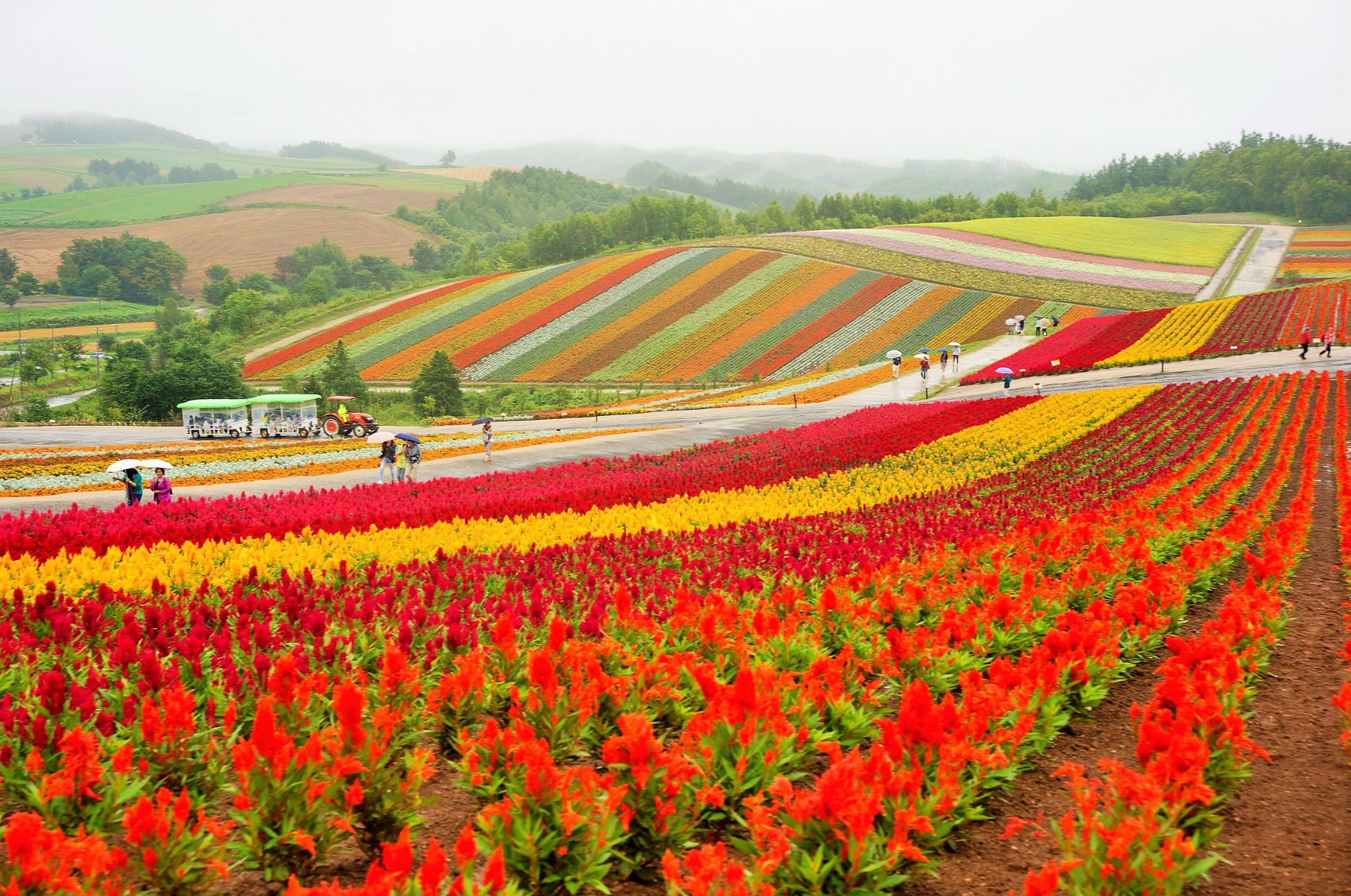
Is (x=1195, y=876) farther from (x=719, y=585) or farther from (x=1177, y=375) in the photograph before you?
(x=1177, y=375)

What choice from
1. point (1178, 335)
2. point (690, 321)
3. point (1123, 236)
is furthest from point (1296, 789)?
point (1123, 236)

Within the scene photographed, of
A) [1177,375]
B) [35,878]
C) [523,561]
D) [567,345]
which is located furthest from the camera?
[567,345]

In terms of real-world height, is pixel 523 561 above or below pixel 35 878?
below

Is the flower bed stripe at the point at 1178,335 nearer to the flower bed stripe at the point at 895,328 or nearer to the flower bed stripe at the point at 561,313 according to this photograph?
the flower bed stripe at the point at 895,328

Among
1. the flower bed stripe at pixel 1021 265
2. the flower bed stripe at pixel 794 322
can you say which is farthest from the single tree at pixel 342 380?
the flower bed stripe at pixel 1021 265

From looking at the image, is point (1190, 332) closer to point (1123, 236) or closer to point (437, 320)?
point (1123, 236)

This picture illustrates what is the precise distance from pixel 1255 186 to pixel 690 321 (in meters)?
104

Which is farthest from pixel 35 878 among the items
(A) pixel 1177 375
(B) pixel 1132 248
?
(B) pixel 1132 248

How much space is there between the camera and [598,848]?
4.26 metres

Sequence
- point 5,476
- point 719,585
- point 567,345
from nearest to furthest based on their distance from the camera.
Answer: point 719,585, point 5,476, point 567,345

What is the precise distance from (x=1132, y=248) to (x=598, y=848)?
101519 millimetres

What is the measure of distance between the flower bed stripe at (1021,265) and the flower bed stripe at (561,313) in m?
20.7

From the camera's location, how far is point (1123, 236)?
97938mm

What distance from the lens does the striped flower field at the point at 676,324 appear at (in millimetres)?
65250
